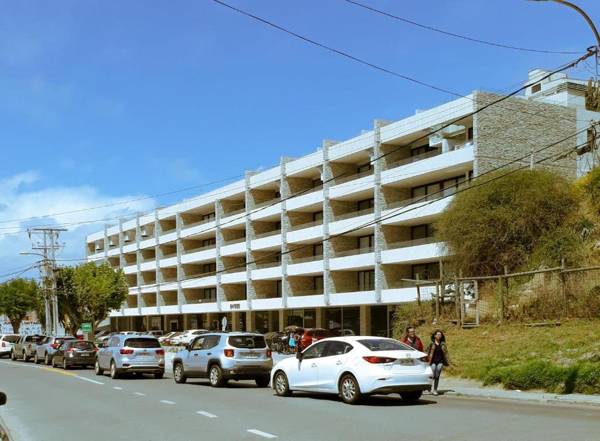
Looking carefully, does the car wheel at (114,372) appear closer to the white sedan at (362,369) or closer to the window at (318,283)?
the white sedan at (362,369)

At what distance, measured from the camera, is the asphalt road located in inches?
457

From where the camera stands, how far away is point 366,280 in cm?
5188

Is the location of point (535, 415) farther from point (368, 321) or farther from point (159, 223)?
point (159, 223)

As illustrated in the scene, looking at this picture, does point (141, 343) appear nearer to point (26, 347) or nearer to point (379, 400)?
point (379, 400)

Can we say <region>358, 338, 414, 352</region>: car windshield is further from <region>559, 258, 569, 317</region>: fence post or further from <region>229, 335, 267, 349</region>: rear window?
<region>559, 258, 569, 317</region>: fence post

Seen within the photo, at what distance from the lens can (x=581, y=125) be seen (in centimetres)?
4634

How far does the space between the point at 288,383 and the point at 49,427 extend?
6625mm

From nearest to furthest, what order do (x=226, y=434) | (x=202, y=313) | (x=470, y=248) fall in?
(x=226, y=434), (x=470, y=248), (x=202, y=313)

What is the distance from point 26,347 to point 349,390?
3331 cm

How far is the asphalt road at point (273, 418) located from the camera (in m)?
11.6

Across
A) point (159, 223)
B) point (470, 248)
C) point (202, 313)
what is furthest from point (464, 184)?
point (159, 223)

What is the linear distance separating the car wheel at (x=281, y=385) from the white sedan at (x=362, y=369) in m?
0.61

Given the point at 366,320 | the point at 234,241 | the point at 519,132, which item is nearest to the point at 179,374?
the point at 519,132

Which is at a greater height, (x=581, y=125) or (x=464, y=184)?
(x=581, y=125)
